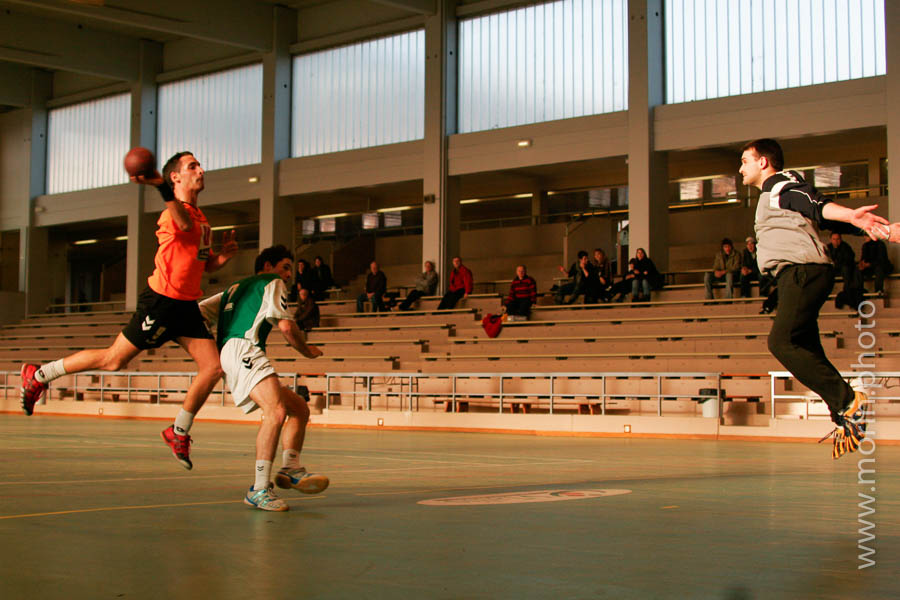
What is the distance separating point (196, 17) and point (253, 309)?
21.2m

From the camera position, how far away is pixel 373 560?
368 centimetres

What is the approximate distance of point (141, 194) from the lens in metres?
31.0

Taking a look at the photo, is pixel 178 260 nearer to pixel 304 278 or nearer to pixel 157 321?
pixel 157 321

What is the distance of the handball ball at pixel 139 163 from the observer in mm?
5305

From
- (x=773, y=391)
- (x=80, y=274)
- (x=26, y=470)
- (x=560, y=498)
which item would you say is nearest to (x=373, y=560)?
(x=560, y=498)

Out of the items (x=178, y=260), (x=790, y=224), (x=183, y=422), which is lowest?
(x=183, y=422)

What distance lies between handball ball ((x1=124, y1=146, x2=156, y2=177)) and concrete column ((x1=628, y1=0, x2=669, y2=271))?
1736 centimetres

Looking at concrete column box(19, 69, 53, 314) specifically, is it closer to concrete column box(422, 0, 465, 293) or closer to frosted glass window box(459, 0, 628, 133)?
concrete column box(422, 0, 465, 293)

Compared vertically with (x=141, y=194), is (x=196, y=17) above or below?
above

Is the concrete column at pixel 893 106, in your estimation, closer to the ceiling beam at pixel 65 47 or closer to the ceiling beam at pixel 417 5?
the ceiling beam at pixel 417 5

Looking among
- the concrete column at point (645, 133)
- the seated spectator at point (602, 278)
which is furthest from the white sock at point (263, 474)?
the concrete column at point (645, 133)

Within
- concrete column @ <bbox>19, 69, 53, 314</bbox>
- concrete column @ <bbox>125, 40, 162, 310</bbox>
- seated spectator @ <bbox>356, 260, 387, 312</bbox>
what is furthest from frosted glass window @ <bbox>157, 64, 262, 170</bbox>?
seated spectator @ <bbox>356, 260, 387, 312</bbox>

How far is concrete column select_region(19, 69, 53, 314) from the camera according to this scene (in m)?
33.4

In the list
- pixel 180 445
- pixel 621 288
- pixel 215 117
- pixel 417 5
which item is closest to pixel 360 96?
pixel 417 5
